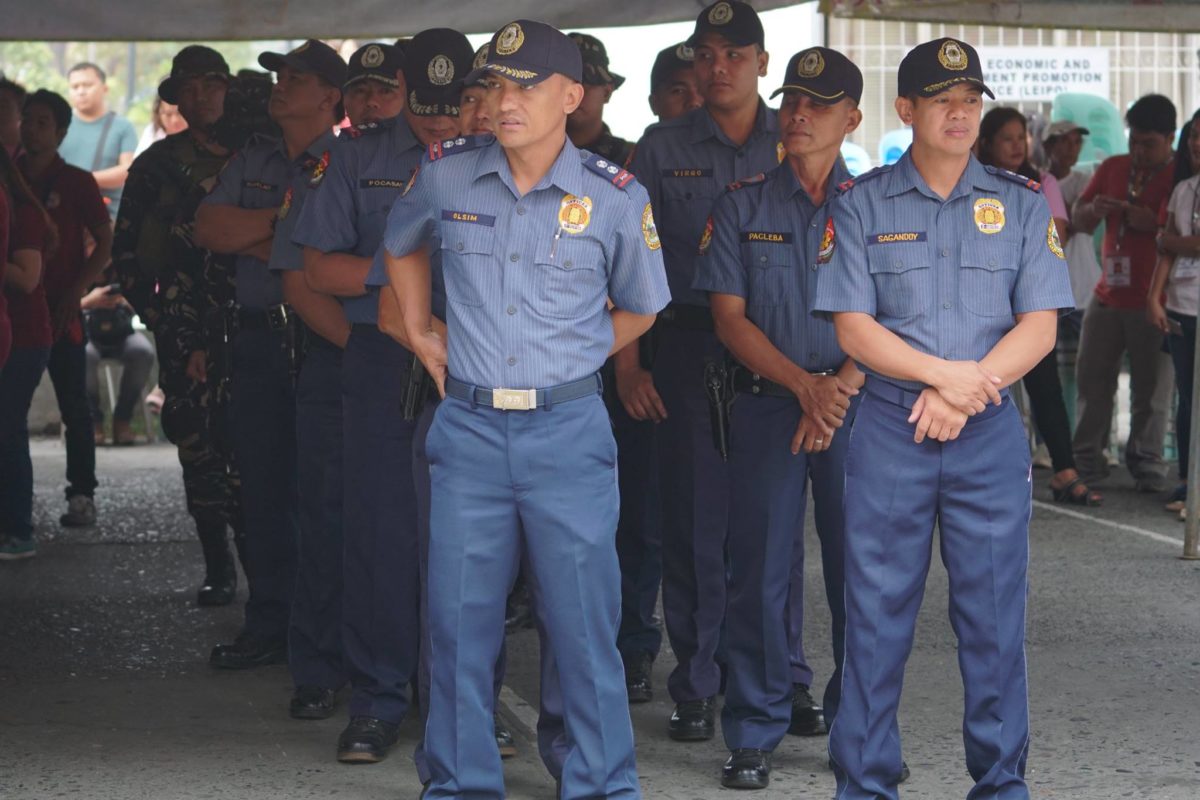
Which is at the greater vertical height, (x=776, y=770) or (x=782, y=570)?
(x=782, y=570)

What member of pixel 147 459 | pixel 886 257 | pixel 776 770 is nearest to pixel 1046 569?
pixel 776 770

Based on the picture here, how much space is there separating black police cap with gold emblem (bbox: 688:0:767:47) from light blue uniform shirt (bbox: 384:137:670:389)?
132cm

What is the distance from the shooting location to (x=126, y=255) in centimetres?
727

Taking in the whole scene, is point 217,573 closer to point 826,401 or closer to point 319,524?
point 319,524

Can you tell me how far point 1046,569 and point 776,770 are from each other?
3.64 m

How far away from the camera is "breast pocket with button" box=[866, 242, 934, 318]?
4.41 meters

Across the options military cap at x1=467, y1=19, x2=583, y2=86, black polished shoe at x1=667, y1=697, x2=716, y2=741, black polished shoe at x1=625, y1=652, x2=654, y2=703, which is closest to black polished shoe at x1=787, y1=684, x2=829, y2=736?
black polished shoe at x1=667, y1=697, x2=716, y2=741

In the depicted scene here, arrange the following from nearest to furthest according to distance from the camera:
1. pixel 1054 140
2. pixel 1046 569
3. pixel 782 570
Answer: pixel 782 570
pixel 1046 569
pixel 1054 140

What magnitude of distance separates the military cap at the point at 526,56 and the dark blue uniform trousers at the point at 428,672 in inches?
35.4

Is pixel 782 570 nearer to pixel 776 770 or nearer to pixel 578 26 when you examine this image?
pixel 776 770

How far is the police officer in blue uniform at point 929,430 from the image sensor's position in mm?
4402

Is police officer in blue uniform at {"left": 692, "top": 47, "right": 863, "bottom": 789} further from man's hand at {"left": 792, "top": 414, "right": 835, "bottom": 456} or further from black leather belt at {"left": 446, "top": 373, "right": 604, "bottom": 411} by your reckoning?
black leather belt at {"left": 446, "top": 373, "right": 604, "bottom": 411}

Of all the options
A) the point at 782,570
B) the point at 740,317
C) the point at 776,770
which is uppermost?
the point at 740,317

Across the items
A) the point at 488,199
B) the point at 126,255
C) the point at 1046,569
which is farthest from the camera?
the point at 1046,569
